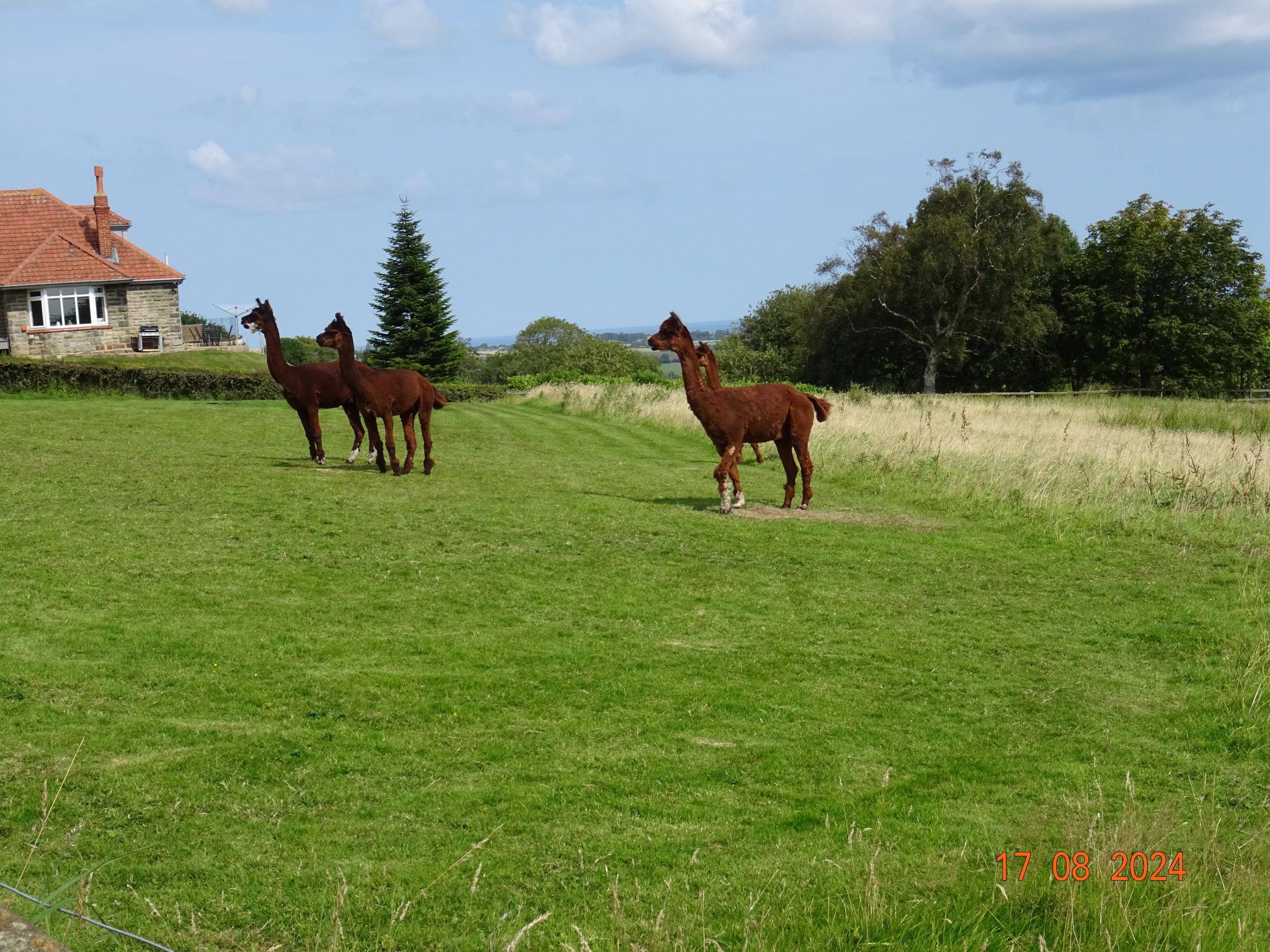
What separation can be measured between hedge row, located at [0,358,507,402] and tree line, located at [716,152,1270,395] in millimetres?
39281

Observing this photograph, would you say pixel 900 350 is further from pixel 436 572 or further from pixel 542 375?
pixel 436 572

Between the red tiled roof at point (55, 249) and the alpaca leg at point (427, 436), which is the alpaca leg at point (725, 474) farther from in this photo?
the red tiled roof at point (55, 249)

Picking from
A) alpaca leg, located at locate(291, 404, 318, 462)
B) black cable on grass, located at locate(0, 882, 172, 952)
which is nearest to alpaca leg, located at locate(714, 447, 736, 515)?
alpaca leg, located at locate(291, 404, 318, 462)

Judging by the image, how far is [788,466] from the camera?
60.6 ft

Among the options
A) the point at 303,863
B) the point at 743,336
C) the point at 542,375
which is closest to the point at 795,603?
the point at 303,863

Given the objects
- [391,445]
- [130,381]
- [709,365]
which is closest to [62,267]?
[130,381]

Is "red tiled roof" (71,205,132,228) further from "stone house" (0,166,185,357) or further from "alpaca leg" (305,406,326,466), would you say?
"alpaca leg" (305,406,326,466)

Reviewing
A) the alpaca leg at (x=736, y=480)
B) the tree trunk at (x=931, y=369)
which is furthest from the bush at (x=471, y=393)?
the alpaca leg at (x=736, y=480)

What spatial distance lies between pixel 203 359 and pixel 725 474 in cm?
4002

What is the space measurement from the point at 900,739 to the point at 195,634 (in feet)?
19.0

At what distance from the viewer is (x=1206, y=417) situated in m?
39.4

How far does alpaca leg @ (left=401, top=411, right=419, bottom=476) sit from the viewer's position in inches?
756

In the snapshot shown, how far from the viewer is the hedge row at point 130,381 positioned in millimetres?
33219

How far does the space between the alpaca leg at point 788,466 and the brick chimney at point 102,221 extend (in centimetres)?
4480
